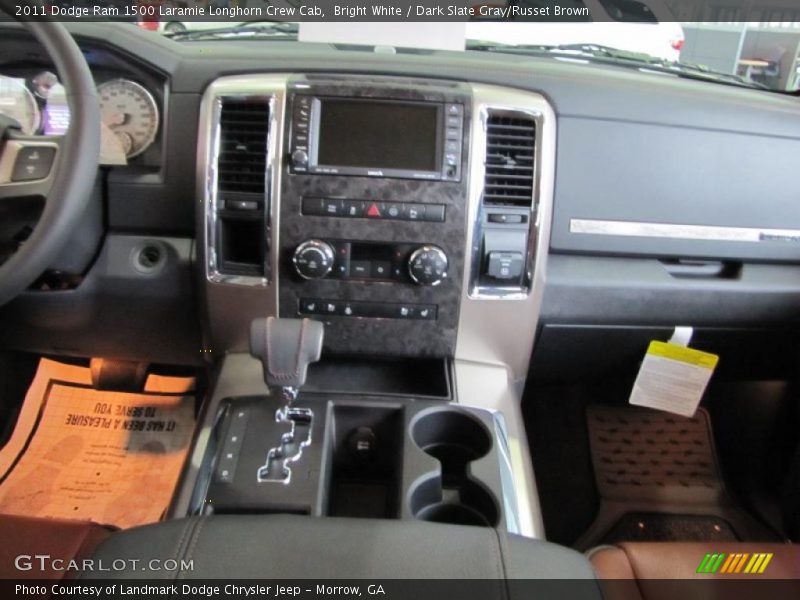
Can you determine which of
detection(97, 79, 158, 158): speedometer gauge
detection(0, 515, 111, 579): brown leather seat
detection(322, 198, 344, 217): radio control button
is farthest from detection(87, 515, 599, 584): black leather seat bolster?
detection(97, 79, 158, 158): speedometer gauge

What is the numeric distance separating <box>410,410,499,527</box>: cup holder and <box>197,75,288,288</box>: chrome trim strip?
36 cm

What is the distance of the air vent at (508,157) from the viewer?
109cm

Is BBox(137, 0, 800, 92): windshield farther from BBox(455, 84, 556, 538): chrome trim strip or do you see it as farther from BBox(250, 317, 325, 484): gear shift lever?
BBox(250, 317, 325, 484): gear shift lever

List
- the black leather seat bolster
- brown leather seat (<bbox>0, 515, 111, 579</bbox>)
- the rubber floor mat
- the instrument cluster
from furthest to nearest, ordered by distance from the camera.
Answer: the rubber floor mat → the instrument cluster → brown leather seat (<bbox>0, 515, 111, 579</bbox>) → the black leather seat bolster

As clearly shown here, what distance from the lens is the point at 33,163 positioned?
3.24 feet

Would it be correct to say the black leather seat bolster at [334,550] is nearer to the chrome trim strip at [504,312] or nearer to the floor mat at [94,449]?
the chrome trim strip at [504,312]

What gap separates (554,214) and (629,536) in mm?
758

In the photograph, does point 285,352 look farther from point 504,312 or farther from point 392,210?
point 504,312

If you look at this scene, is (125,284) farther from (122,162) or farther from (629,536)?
(629,536)

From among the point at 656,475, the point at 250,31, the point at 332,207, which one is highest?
the point at 250,31

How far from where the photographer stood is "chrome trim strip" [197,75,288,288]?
1064 millimetres

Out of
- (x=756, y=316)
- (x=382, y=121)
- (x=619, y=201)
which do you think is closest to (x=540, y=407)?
(x=756, y=316)

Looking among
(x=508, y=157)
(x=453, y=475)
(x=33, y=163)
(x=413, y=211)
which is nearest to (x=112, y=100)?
(x=33, y=163)

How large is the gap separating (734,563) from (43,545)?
2.95ft
